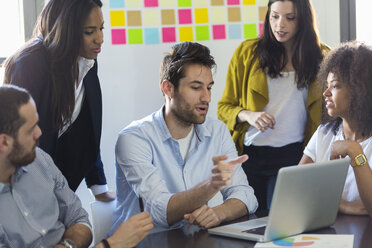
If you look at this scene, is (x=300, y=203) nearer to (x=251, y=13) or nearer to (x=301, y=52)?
(x=301, y=52)

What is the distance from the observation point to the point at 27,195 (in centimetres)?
185

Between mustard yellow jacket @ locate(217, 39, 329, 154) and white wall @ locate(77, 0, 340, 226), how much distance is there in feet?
2.13

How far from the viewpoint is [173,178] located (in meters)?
2.32

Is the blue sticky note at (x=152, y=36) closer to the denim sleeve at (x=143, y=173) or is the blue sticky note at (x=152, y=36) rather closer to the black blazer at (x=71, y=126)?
the black blazer at (x=71, y=126)

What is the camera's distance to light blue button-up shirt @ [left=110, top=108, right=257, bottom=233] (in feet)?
7.22

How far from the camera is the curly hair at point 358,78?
2.28 meters

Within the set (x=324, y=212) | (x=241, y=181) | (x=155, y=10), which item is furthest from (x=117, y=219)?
(x=155, y=10)

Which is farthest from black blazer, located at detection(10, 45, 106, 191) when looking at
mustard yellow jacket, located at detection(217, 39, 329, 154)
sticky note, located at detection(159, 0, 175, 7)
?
sticky note, located at detection(159, 0, 175, 7)

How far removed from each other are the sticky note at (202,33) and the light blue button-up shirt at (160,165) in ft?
4.05

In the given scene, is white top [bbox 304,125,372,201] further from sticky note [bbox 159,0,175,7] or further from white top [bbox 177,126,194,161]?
sticky note [bbox 159,0,175,7]

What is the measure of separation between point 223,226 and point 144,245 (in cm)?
28

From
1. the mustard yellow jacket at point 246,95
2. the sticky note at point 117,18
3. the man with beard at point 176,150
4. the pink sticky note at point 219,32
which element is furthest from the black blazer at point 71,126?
the pink sticky note at point 219,32

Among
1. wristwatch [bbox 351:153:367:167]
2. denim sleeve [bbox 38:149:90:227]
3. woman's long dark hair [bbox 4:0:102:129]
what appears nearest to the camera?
denim sleeve [bbox 38:149:90:227]

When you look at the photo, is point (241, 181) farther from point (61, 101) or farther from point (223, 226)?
point (61, 101)
